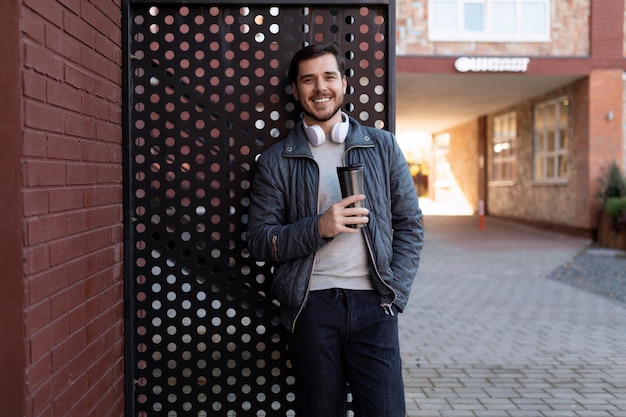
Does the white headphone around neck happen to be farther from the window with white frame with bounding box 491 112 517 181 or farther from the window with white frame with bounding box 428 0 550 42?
the window with white frame with bounding box 491 112 517 181

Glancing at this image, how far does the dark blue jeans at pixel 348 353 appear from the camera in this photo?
2.59 metres

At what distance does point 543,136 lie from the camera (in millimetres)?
19094

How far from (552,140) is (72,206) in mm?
18158

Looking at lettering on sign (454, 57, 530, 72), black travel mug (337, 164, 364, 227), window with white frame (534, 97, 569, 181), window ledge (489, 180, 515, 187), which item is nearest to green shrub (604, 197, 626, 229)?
window with white frame (534, 97, 569, 181)

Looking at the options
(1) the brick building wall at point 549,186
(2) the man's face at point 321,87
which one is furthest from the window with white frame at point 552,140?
(2) the man's face at point 321,87

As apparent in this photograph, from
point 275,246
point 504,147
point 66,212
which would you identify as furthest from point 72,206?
point 504,147

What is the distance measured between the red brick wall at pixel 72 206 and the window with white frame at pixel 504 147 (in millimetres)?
20395

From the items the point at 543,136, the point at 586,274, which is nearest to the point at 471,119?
the point at 543,136

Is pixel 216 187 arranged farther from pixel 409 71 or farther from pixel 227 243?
pixel 409 71

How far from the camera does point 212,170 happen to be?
3.06 metres

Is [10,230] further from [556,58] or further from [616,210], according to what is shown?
[556,58]

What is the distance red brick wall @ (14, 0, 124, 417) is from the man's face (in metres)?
0.88

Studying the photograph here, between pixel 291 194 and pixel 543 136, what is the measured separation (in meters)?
18.1

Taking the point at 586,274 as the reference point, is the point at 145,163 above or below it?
above
